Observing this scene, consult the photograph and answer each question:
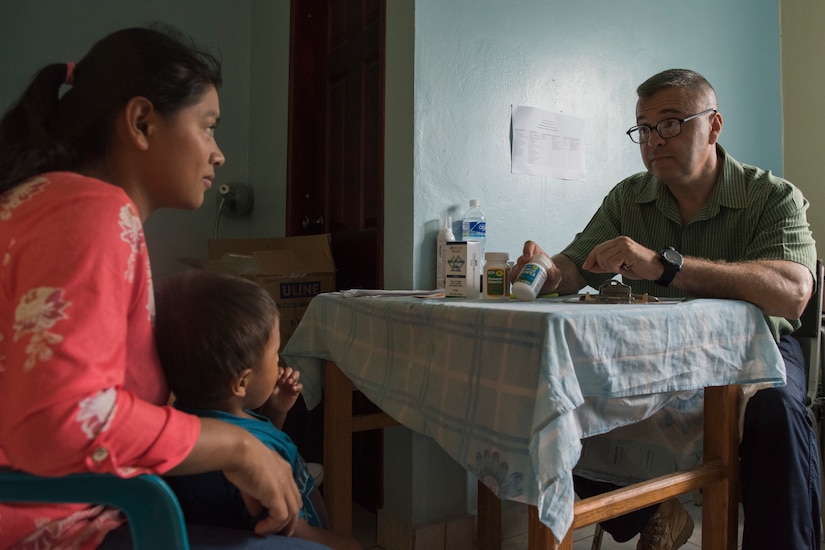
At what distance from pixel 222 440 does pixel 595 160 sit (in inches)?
73.2

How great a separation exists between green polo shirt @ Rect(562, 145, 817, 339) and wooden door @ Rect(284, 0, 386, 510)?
2.42ft

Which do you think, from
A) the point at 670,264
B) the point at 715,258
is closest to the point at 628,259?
the point at 670,264

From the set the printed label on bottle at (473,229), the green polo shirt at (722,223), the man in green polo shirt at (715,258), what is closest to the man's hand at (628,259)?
the man in green polo shirt at (715,258)

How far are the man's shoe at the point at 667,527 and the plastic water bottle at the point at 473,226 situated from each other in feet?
2.83

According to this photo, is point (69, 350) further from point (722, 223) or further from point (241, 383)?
point (722, 223)

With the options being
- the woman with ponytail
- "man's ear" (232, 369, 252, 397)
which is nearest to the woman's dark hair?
the woman with ponytail

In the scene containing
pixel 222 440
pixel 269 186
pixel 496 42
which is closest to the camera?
pixel 222 440

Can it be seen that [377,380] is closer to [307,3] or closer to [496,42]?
[496,42]

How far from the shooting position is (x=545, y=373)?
0.87 meters

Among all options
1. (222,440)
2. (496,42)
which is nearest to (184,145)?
(222,440)

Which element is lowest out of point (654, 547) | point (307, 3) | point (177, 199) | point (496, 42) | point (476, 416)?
point (654, 547)

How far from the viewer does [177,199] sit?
0.84 metres

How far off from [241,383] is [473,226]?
1067 millimetres

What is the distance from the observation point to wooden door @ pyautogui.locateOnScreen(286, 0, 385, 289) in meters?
2.10
